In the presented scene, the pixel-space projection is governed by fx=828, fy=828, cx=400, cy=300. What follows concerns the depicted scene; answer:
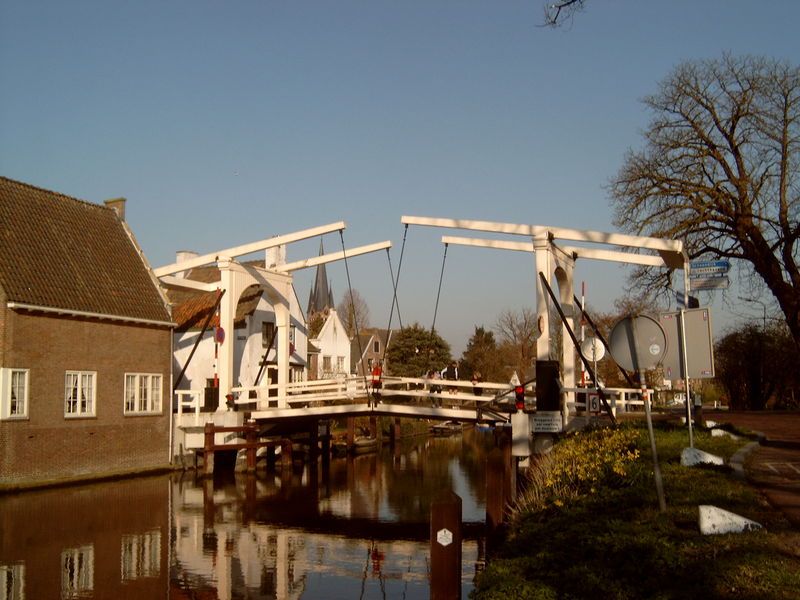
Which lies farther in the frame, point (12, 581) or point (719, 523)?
point (12, 581)

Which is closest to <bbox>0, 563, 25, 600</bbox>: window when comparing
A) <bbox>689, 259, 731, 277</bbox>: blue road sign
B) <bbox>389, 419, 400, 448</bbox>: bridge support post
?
<bbox>689, 259, 731, 277</bbox>: blue road sign

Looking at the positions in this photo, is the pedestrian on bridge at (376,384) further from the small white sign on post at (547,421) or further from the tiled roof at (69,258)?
the tiled roof at (69,258)

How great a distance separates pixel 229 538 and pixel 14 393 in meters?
7.16

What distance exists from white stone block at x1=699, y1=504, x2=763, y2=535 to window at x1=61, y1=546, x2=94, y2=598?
20.5 feet

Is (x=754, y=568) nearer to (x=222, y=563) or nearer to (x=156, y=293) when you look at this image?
(x=222, y=563)

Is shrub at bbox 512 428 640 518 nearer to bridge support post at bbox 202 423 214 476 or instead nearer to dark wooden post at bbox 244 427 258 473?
bridge support post at bbox 202 423 214 476

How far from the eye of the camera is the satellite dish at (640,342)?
7328 millimetres

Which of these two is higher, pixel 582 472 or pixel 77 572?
pixel 582 472

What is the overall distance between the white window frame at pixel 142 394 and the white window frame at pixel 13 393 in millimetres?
3098

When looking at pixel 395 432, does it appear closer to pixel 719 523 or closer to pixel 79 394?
pixel 79 394

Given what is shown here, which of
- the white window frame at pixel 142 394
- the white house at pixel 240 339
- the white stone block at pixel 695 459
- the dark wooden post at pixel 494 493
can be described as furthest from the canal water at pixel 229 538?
the white house at pixel 240 339

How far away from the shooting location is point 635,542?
6.24 m

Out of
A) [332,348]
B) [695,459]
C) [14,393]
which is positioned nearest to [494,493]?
[695,459]

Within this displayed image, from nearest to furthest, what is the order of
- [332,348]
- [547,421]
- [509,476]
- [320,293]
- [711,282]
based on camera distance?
[711,282], [509,476], [547,421], [332,348], [320,293]
